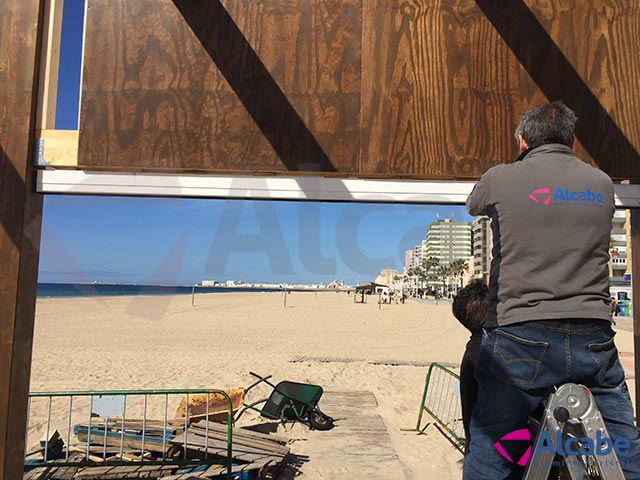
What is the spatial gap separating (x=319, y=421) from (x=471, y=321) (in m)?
4.74

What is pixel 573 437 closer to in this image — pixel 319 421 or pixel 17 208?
pixel 17 208

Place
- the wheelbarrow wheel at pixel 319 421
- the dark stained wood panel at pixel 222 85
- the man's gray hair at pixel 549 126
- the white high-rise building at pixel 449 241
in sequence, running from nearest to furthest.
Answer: the man's gray hair at pixel 549 126, the dark stained wood panel at pixel 222 85, the wheelbarrow wheel at pixel 319 421, the white high-rise building at pixel 449 241

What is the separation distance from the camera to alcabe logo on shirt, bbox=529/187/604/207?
1461 millimetres

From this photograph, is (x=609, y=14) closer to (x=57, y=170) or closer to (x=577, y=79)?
(x=577, y=79)

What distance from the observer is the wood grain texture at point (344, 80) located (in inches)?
93.9

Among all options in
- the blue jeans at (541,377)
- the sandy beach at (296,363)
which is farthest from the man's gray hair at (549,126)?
the sandy beach at (296,363)

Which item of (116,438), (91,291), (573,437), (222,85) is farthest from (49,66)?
(91,291)

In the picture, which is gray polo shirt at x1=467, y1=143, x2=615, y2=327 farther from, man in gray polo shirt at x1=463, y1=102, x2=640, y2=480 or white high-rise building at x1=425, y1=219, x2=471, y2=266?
white high-rise building at x1=425, y1=219, x2=471, y2=266

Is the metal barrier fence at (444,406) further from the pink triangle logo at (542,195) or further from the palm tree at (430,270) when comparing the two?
the palm tree at (430,270)

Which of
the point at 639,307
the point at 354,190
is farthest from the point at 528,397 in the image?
the point at 639,307

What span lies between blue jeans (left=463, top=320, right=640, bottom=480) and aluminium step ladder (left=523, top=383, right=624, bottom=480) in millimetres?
68

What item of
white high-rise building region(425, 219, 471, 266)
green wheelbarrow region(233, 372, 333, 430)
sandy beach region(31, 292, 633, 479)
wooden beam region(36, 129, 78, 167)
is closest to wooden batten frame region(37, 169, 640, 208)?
wooden beam region(36, 129, 78, 167)

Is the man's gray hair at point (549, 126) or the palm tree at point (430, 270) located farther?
the palm tree at point (430, 270)

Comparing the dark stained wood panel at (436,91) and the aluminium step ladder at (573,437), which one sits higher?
the dark stained wood panel at (436,91)
